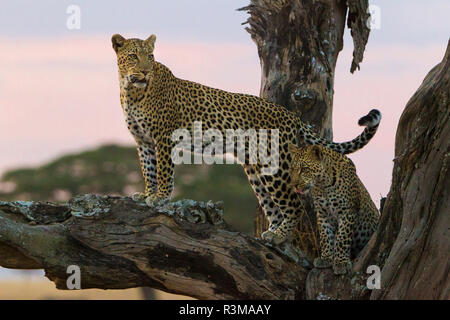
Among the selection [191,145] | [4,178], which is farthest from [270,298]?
[4,178]

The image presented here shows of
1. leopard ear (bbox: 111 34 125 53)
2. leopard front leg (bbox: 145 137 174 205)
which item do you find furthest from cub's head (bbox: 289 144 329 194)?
leopard ear (bbox: 111 34 125 53)

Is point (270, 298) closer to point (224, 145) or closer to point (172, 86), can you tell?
point (224, 145)

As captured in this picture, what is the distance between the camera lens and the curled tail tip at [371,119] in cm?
916

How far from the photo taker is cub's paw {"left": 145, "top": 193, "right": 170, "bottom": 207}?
343 inches

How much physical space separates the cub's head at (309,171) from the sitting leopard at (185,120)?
2.21ft

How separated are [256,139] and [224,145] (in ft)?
1.18

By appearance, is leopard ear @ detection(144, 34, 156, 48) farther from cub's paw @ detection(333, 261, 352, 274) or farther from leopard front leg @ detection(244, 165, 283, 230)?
cub's paw @ detection(333, 261, 352, 274)

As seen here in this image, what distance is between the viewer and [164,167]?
29.3 ft

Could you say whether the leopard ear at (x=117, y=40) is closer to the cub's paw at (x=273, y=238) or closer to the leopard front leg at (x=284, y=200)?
the leopard front leg at (x=284, y=200)

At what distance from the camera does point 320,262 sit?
8.60 m

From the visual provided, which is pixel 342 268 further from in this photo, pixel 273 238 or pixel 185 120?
pixel 185 120
